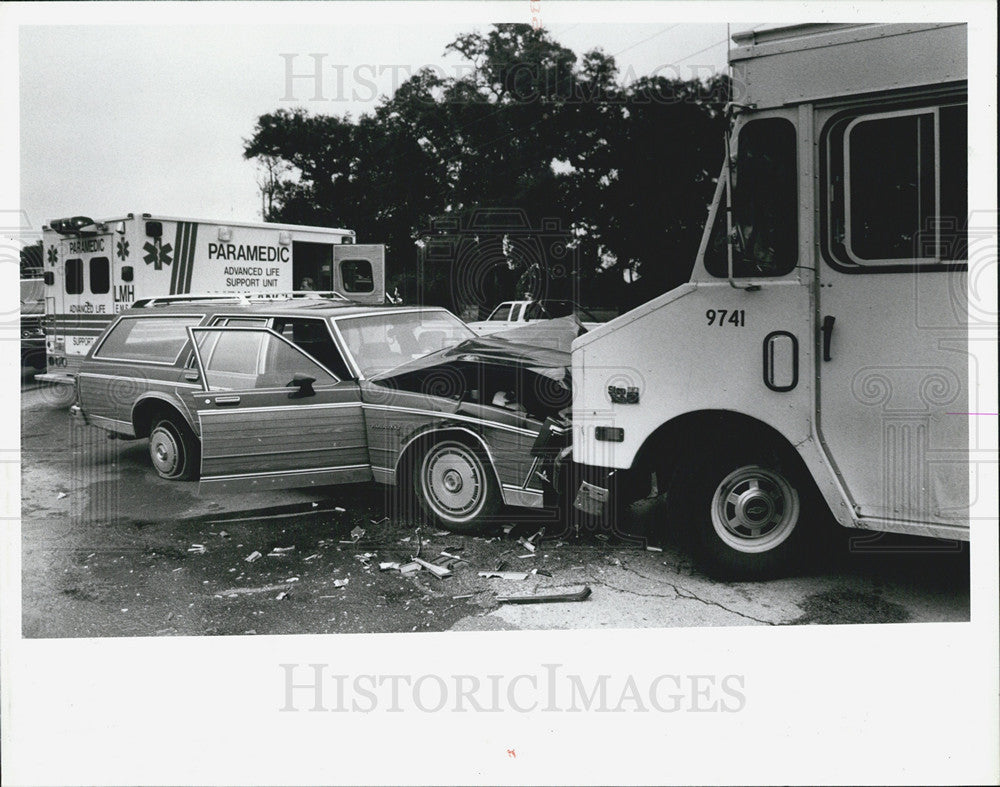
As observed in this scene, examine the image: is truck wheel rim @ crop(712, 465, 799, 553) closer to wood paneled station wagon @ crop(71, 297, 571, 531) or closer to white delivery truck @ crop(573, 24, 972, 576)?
white delivery truck @ crop(573, 24, 972, 576)

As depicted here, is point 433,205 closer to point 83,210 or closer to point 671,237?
point 671,237

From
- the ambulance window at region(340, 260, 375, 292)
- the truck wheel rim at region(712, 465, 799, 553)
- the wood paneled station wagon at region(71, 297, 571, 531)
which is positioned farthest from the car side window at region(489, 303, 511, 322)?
the truck wheel rim at region(712, 465, 799, 553)

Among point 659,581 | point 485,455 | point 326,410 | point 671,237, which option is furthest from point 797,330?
point 326,410

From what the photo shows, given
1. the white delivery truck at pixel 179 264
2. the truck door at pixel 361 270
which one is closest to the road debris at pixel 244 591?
the white delivery truck at pixel 179 264

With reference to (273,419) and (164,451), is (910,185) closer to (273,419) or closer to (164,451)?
(273,419)

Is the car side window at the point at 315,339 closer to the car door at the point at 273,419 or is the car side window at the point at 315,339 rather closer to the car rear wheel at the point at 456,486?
the car door at the point at 273,419

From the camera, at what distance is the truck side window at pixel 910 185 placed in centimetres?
378

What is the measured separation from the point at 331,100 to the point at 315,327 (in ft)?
4.51

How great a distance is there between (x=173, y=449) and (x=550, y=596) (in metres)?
2.48

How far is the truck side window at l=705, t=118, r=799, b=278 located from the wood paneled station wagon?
1.09m

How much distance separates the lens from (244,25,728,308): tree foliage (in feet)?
14.4

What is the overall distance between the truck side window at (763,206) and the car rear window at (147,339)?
3294 mm

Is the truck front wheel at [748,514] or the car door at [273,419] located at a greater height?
the car door at [273,419]
